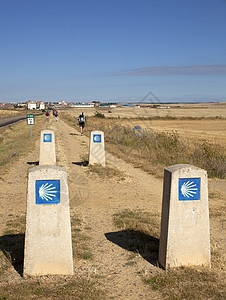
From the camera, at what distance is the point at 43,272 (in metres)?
4.51

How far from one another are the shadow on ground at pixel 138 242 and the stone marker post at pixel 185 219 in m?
0.43

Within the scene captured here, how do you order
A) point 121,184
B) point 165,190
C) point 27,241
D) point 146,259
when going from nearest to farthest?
point 27,241
point 165,190
point 146,259
point 121,184

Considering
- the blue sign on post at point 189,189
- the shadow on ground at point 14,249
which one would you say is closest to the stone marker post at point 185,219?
the blue sign on post at point 189,189

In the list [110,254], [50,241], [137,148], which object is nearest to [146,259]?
[110,254]

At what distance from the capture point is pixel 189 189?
470 centimetres

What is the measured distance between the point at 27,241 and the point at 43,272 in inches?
18.5

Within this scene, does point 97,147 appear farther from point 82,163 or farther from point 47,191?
point 47,191

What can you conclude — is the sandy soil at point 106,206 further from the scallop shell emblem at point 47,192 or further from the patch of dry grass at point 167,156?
the scallop shell emblem at point 47,192

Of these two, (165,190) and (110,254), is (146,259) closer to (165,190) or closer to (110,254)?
(110,254)

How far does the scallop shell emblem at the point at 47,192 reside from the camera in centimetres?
441

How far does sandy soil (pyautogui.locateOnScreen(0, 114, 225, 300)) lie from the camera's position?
177 inches

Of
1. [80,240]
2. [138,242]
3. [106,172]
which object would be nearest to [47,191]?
[80,240]

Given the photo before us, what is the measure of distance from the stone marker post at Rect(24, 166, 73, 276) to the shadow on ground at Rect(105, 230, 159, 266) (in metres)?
1.32

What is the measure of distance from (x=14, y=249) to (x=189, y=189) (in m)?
2.82
